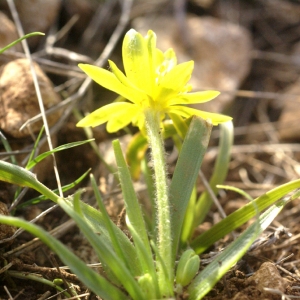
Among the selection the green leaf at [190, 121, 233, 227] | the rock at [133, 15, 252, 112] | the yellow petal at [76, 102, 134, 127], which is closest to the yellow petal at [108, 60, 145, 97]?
the yellow petal at [76, 102, 134, 127]

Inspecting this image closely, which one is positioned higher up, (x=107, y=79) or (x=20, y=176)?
(x=107, y=79)

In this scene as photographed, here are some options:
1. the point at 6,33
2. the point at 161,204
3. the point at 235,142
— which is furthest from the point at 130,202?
the point at 235,142

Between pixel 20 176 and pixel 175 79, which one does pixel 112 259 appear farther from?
pixel 175 79

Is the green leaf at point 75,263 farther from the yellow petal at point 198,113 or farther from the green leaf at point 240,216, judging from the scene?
the yellow petal at point 198,113

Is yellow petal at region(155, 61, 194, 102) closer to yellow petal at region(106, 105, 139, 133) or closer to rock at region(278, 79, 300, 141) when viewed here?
yellow petal at region(106, 105, 139, 133)

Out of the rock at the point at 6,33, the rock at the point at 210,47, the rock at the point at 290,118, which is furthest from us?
the rock at the point at 210,47

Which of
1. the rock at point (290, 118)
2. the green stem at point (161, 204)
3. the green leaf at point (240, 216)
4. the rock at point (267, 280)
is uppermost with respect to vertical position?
the green stem at point (161, 204)

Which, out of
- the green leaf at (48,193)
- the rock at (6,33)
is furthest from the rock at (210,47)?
the green leaf at (48,193)
